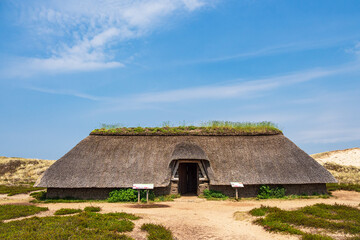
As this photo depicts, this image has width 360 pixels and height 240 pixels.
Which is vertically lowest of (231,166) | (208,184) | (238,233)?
(238,233)

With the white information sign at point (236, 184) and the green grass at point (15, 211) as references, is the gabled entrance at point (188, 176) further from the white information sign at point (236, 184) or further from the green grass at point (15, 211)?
the green grass at point (15, 211)

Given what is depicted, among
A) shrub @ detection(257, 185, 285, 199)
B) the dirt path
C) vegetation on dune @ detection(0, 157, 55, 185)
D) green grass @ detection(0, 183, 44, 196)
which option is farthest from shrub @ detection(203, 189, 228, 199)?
vegetation on dune @ detection(0, 157, 55, 185)

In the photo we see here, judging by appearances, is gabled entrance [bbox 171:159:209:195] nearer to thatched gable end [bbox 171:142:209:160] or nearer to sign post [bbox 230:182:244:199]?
thatched gable end [bbox 171:142:209:160]

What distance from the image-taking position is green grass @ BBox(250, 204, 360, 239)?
11711 mm

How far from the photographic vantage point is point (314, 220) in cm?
1295

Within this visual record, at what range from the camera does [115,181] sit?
67.5 feet

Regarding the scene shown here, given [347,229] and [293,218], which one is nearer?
[347,229]

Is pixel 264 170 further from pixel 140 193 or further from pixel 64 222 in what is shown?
pixel 64 222

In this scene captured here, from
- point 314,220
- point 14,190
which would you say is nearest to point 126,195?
point 314,220

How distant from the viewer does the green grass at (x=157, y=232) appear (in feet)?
35.3

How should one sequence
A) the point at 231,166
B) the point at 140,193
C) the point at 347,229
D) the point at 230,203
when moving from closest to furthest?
the point at 347,229, the point at 230,203, the point at 140,193, the point at 231,166

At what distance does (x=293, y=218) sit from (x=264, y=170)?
851 centimetres

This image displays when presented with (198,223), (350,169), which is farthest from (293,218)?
(350,169)

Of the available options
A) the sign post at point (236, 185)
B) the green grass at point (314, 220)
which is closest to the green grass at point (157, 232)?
the green grass at point (314, 220)
